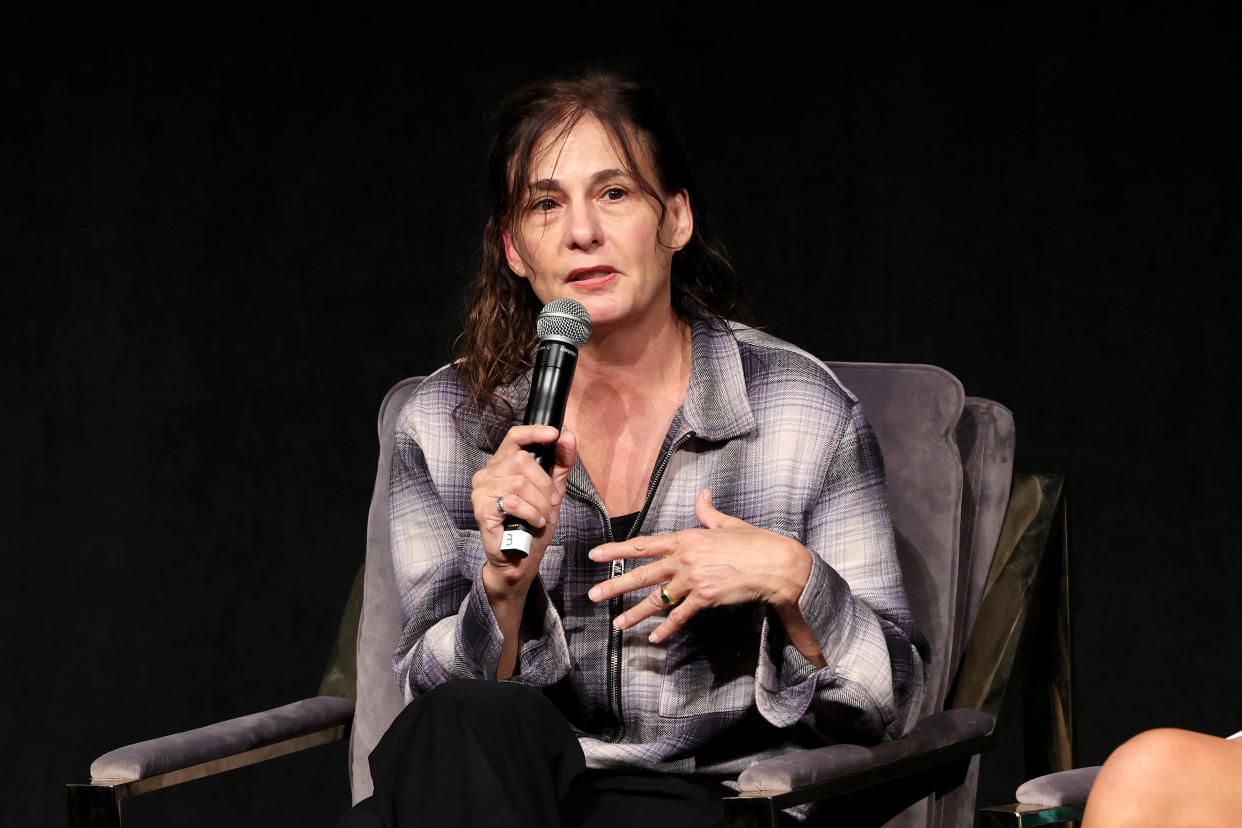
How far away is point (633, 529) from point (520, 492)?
36 cm

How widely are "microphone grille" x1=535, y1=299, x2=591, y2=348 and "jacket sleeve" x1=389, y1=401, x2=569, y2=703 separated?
31 cm

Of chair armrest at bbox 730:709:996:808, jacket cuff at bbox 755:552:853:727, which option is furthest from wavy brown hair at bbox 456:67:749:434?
chair armrest at bbox 730:709:996:808

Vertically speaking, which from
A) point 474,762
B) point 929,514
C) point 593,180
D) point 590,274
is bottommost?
point 474,762

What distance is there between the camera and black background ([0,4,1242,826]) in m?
2.40

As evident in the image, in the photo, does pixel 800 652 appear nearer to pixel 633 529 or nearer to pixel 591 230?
pixel 633 529

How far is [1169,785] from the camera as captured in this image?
Result: 46.6 inches

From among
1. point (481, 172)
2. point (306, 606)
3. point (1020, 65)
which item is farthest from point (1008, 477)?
point (306, 606)

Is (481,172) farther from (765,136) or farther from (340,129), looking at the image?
(765,136)

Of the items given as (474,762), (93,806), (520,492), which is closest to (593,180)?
(520,492)

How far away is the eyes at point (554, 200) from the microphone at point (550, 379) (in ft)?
0.92

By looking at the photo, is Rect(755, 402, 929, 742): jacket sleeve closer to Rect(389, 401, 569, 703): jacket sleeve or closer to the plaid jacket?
the plaid jacket

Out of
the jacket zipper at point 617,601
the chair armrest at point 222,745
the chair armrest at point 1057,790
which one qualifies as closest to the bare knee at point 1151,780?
the chair armrest at point 1057,790

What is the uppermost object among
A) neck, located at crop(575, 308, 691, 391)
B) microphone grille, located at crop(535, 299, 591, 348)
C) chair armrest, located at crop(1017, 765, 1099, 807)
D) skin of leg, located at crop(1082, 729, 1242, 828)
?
microphone grille, located at crop(535, 299, 591, 348)

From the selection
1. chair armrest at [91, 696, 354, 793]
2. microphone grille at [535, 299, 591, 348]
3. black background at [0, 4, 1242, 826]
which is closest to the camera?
microphone grille at [535, 299, 591, 348]
